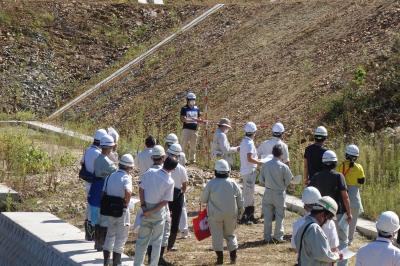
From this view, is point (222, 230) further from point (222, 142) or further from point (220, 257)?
point (222, 142)

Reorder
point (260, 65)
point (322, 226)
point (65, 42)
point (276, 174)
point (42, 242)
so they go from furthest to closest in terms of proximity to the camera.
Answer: point (65, 42) → point (260, 65) → point (276, 174) → point (42, 242) → point (322, 226)

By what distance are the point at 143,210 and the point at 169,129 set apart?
48.4ft

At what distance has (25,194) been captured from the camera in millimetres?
18672

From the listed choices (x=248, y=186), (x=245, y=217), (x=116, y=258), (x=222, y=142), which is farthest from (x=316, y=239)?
(x=222, y=142)

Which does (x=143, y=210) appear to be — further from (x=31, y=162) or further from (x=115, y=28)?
(x=115, y=28)

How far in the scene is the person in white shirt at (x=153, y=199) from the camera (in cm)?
1159

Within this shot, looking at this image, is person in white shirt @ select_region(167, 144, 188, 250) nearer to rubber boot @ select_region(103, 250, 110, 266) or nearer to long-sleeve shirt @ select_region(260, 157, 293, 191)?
long-sleeve shirt @ select_region(260, 157, 293, 191)

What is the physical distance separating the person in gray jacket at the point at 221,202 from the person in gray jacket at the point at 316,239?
3.64 metres

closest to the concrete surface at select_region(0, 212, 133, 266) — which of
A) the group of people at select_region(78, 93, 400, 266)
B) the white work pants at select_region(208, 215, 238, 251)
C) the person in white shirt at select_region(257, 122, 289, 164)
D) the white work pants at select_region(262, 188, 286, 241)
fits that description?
the group of people at select_region(78, 93, 400, 266)

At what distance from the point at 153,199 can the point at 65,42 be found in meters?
27.5

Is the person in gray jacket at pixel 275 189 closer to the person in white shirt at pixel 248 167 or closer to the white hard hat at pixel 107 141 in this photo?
the person in white shirt at pixel 248 167

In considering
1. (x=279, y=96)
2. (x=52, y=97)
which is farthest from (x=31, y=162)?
(x=52, y=97)

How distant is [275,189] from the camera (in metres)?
14.2

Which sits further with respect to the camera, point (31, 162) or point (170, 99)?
point (170, 99)
